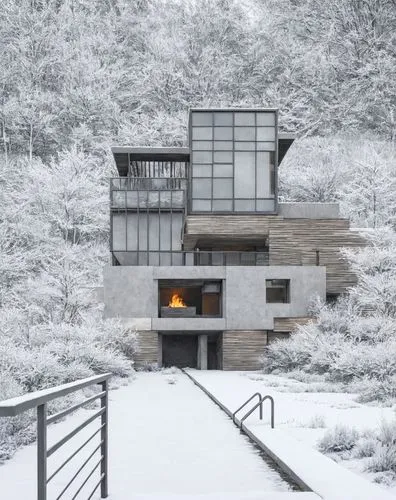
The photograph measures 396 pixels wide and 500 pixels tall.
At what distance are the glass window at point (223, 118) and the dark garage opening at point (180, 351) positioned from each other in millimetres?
12825

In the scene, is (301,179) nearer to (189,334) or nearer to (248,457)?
(189,334)

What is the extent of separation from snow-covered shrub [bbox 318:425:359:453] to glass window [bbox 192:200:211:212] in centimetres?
3206

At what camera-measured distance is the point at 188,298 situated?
47.3 meters

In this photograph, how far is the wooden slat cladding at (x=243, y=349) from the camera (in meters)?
35.0

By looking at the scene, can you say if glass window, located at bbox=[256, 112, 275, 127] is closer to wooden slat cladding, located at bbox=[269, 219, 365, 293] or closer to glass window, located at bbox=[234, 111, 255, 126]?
glass window, located at bbox=[234, 111, 255, 126]

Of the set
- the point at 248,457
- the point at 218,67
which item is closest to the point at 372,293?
the point at 248,457

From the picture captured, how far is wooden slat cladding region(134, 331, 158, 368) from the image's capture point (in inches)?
1383

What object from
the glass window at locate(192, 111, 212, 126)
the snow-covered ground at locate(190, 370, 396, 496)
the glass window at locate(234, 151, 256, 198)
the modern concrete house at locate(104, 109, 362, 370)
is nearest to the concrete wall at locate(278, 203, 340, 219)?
the modern concrete house at locate(104, 109, 362, 370)

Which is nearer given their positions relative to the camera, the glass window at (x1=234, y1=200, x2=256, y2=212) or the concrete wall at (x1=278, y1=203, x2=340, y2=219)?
the concrete wall at (x1=278, y1=203, x2=340, y2=219)

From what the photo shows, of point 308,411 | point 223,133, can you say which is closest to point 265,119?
point 223,133

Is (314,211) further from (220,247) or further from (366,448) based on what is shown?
(366,448)

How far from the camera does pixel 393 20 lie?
84.1 metres

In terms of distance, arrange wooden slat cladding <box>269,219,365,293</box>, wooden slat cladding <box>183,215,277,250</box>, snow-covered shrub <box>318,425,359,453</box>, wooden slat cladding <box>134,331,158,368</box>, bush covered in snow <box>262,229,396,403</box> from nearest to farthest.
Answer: snow-covered shrub <box>318,425,359,453</box>, bush covered in snow <box>262,229,396,403</box>, wooden slat cladding <box>134,331,158,368</box>, wooden slat cladding <box>269,219,365,293</box>, wooden slat cladding <box>183,215,277,250</box>

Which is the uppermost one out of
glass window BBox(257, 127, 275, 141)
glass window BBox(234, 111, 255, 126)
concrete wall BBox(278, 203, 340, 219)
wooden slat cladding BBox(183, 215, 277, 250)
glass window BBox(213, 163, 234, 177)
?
glass window BBox(234, 111, 255, 126)
